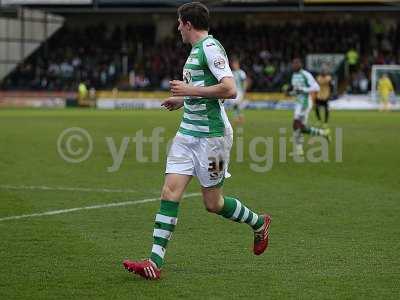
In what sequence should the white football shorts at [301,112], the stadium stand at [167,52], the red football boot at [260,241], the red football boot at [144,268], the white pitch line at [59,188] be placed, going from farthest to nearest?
1. the stadium stand at [167,52]
2. the white football shorts at [301,112]
3. the white pitch line at [59,188]
4. the red football boot at [260,241]
5. the red football boot at [144,268]

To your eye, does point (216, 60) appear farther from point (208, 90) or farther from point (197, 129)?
point (197, 129)

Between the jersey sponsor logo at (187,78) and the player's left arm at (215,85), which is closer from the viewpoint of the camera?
the player's left arm at (215,85)

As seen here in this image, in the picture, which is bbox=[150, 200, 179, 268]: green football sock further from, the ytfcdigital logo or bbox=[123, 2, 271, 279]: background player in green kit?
the ytfcdigital logo

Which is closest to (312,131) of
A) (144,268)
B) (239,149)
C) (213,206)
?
(239,149)

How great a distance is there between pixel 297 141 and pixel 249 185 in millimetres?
6780

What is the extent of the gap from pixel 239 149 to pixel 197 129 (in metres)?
14.6

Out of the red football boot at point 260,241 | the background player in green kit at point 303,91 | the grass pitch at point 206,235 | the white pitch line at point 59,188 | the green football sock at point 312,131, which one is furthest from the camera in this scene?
the background player in green kit at point 303,91

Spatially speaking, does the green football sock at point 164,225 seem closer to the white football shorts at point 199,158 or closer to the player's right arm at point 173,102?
the white football shorts at point 199,158

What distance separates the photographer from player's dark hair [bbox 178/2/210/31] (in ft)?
25.6

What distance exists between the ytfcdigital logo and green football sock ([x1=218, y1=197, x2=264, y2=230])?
881cm

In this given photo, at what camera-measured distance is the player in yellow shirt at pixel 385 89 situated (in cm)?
4719

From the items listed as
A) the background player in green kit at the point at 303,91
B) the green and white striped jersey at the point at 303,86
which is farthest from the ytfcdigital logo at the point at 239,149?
the green and white striped jersey at the point at 303,86

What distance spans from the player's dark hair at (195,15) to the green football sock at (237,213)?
1.58 m

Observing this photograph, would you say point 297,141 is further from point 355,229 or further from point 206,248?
point 206,248
